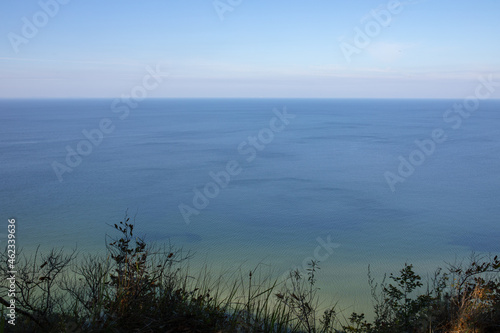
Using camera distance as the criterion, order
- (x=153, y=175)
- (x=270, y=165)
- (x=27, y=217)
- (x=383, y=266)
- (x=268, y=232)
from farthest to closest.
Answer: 1. (x=270, y=165)
2. (x=153, y=175)
3. (x=27, y=217)
4. (x=268, y=232)
5. (x=383, y=266)

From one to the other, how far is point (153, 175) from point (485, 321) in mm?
24708

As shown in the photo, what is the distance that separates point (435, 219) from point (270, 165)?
1355 centimetres

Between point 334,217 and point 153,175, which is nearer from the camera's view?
point 334,217

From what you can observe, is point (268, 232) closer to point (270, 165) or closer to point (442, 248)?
point (442, 248)

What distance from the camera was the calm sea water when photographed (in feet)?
51.1

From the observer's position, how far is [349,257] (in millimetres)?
14789

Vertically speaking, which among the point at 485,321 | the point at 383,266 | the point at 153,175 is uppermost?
the point at 153,175

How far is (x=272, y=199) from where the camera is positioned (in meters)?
22.1

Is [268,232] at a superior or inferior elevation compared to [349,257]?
superior

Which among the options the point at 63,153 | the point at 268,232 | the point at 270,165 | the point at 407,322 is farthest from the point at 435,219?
the point at 63,153

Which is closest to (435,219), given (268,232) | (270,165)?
(268,232)

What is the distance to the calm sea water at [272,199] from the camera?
1559 centimetres

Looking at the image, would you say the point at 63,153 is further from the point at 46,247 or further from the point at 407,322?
the point at 407,322

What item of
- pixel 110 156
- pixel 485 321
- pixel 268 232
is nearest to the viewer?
pixel 485 321
